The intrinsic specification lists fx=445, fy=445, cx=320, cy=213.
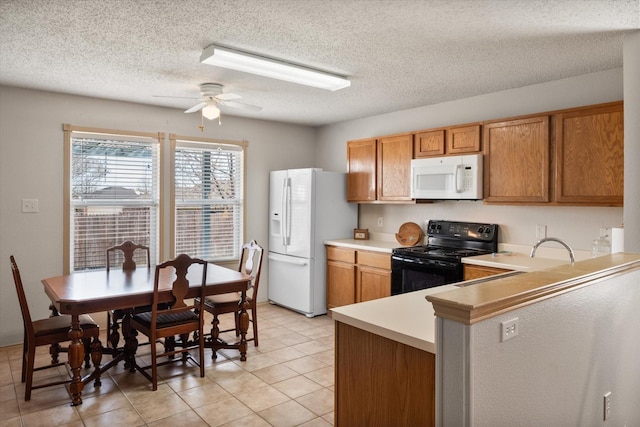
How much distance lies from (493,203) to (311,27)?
222 centimetres

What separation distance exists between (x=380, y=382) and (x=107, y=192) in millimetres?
3704

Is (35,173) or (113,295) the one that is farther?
(35,173)

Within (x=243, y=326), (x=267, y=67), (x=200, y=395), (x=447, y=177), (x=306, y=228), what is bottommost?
(x=200, y=395)

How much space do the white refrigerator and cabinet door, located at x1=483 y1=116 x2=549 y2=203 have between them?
180 centimetres

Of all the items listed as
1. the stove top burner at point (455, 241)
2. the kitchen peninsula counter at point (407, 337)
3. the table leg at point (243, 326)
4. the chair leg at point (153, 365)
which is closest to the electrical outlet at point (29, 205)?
the chair leg at point (153, 365)

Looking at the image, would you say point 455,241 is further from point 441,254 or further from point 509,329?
point 509,329

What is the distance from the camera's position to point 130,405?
2.84 metres

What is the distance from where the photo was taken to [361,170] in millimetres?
5039

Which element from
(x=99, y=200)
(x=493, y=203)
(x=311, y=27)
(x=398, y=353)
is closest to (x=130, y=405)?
(x=398, y=353)

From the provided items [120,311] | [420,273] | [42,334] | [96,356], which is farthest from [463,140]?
[42,334]

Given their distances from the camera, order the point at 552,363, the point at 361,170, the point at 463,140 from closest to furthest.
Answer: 1. the point at 552,363
2. the point at 463,140
3. the point at 361,170

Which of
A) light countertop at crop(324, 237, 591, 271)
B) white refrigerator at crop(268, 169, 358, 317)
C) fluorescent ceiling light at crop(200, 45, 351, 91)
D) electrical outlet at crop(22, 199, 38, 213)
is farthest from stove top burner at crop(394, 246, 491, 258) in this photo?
electrical outlet at crop(22, 199, 38, 213)

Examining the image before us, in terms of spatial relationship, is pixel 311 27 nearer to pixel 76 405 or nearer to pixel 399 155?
pixel 399 155

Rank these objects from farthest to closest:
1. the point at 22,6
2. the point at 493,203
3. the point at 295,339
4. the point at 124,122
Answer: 1. the point at 124,122
2. the point at 295,339
3. the point at 493,203
4. the point at 22,6
